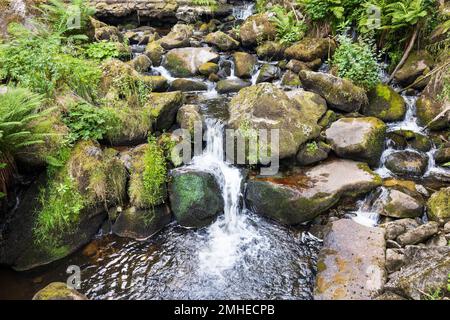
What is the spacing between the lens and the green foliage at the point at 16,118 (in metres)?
5.07

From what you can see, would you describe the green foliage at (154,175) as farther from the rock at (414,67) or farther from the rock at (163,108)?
the rock at (414,67)

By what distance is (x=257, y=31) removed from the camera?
1184cm

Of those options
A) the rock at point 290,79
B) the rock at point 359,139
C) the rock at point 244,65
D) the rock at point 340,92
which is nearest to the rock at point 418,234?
the rock at point 359,139

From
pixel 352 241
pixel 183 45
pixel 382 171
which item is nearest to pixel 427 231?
pixel 352 241

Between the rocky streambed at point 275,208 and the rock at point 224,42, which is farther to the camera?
the rock at point 224,42

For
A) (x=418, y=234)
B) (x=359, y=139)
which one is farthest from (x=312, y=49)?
(x=418, y=234)

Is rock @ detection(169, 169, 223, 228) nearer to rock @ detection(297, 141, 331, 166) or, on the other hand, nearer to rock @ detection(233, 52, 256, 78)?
rock @ detection(297, 141, 331, 166)

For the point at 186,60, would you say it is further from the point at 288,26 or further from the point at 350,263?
the point at 350,263

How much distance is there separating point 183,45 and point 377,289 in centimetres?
1027

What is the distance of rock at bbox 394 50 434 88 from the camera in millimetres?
8688

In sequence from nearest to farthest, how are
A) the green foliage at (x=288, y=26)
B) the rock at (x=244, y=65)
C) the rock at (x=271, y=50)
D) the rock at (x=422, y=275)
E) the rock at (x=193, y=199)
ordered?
the rock at (x=422, y=275) < the rock at (x=193, y=199) < the rock at (x=244, y=65) < the green foliage at (x=288, y=26) < the rock at (x=271, y=50)

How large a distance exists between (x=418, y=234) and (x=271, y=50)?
302 inches

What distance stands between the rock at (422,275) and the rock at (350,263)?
28 centimetres
